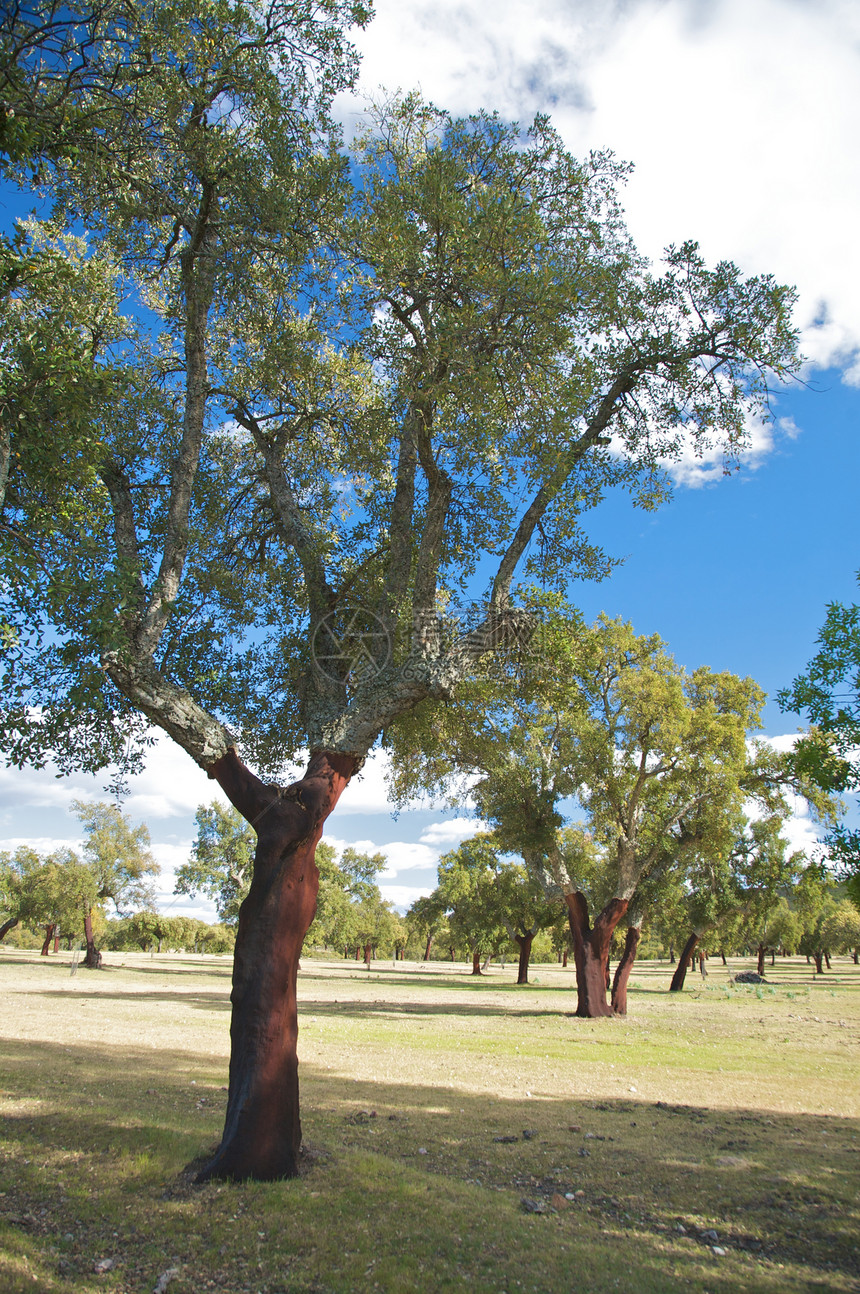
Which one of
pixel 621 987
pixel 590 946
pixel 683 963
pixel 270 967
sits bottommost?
pixel 683 963

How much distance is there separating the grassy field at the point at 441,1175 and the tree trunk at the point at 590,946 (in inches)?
314

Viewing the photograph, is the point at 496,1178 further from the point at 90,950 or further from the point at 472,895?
the point at 90,950

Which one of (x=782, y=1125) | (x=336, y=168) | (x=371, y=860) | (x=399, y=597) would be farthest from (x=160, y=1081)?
(x=371, y=860)

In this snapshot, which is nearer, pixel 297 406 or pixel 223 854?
pixel 297 406

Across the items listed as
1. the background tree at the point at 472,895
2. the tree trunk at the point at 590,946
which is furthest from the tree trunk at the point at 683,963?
the tree trunk at the point at 590,946

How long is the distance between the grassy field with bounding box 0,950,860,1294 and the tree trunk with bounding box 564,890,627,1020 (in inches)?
314

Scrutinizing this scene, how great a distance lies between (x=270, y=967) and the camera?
23.3 feet

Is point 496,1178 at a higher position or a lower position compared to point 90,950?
higher

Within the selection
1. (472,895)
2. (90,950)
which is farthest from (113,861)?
(472,895)

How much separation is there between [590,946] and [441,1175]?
738 inches

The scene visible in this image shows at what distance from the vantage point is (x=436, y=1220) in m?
5.82


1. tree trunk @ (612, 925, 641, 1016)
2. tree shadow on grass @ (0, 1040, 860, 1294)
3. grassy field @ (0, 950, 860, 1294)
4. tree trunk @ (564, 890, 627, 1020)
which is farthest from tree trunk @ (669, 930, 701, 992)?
tree shadow on grass @ (0, 1040, 860, 1294)

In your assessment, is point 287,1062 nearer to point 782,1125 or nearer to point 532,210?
point 782,1125

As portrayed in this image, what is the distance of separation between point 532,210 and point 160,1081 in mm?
13809
